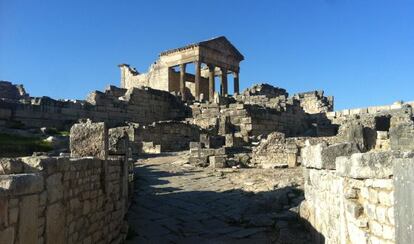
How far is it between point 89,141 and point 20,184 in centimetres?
384

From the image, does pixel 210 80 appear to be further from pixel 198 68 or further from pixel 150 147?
pixel 150 147

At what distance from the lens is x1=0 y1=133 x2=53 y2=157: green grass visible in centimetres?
1333

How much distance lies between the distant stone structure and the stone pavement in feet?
77.6

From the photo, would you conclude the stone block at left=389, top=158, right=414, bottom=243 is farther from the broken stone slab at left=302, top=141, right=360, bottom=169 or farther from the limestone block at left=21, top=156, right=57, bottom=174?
the limestone block at left=21, top=156, right=57, bottom=174

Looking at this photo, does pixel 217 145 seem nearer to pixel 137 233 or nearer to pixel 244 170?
pixel 244 170

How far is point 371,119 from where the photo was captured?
25.5 m

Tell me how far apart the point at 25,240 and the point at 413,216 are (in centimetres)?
331

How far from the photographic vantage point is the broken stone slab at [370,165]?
4.13 m

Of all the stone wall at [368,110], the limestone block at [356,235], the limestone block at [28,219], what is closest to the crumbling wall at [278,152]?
the limestone block at [356,235]

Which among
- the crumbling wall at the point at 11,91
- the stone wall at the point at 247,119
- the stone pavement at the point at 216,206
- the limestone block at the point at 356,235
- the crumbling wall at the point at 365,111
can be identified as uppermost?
the crumbling wall at the point at 11,91

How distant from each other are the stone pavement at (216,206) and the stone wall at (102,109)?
830cm

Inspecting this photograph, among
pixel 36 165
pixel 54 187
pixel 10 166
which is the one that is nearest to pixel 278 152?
pixel 54 187

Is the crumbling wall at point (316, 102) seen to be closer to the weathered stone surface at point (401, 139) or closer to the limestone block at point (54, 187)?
the weathered stone surface at point (401, 139)

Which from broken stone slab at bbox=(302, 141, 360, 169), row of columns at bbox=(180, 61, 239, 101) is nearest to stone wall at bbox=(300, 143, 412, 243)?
broken stone slab at bbox=(302, 141, 360, 169)
